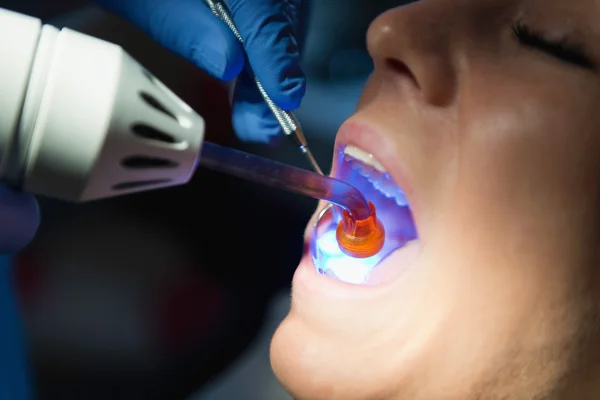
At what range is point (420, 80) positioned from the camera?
1.95 ft

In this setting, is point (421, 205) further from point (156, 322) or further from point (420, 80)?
point (156, 322)

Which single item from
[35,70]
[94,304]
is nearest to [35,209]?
[35,70]

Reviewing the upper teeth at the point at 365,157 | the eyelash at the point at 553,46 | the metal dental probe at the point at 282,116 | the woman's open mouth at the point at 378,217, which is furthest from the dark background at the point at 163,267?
the eyelash at the point at 553,46

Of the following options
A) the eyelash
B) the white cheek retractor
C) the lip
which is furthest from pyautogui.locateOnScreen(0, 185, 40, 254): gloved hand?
the eyelash

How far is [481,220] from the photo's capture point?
56 cm

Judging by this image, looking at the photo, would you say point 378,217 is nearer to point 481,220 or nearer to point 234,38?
point 481,220

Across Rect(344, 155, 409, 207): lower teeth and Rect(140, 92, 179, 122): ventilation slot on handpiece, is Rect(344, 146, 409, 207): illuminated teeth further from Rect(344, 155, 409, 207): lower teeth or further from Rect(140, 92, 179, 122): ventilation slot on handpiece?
Rect(140, 92, 179, 122): ventilation slot on handpiece

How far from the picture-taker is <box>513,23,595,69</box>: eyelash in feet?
1.80

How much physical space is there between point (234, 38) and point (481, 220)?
0.51 meters

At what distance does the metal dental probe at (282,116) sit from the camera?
2.98 feet

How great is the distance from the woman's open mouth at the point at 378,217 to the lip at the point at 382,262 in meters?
0.02

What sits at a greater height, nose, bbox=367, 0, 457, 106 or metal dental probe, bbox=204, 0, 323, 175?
nose, bbox=367, 0, 457, 106

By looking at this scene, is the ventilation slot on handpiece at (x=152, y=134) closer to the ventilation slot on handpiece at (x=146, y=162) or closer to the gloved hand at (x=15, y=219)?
the ventilation slot on handpiece at (x=146, y=162)

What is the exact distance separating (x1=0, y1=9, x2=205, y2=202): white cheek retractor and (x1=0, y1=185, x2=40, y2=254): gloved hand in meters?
0.12
